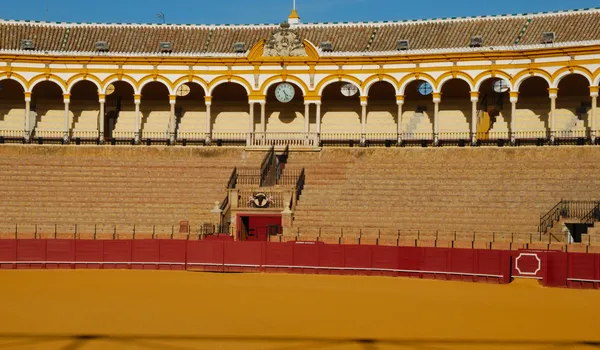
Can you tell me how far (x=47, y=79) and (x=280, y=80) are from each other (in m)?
13.4

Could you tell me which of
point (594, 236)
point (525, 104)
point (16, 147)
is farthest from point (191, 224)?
point (525, 104)

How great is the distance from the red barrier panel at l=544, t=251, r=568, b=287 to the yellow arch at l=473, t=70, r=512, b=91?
19.6 m

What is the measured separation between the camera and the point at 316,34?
5328cm

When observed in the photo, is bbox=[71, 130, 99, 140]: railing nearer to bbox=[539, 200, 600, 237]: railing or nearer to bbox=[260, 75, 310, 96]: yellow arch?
bbox=[260, 75, 310, 96]: yellow arch

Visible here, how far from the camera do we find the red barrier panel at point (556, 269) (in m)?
30.7

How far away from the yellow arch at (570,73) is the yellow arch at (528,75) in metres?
0.28

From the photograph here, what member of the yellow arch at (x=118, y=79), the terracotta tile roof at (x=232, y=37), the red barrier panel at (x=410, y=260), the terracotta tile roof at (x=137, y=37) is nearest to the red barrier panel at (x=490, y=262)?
the red barrier panel at (x=410, y=260)

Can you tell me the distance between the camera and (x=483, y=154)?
151 feet

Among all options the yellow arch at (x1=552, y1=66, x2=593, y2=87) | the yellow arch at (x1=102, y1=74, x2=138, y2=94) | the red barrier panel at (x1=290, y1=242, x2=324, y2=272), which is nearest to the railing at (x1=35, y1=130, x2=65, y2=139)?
the yellow arch at (x1=102, y1=74, x2=138, y2=94)

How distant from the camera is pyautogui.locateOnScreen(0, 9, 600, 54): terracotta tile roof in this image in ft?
164

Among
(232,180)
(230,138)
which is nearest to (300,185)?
(232,180)

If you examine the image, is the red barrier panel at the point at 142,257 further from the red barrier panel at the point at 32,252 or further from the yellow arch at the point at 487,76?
the yellow arch at the point at 487,76

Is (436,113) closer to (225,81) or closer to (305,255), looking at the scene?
(225,81)

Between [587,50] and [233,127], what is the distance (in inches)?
814
